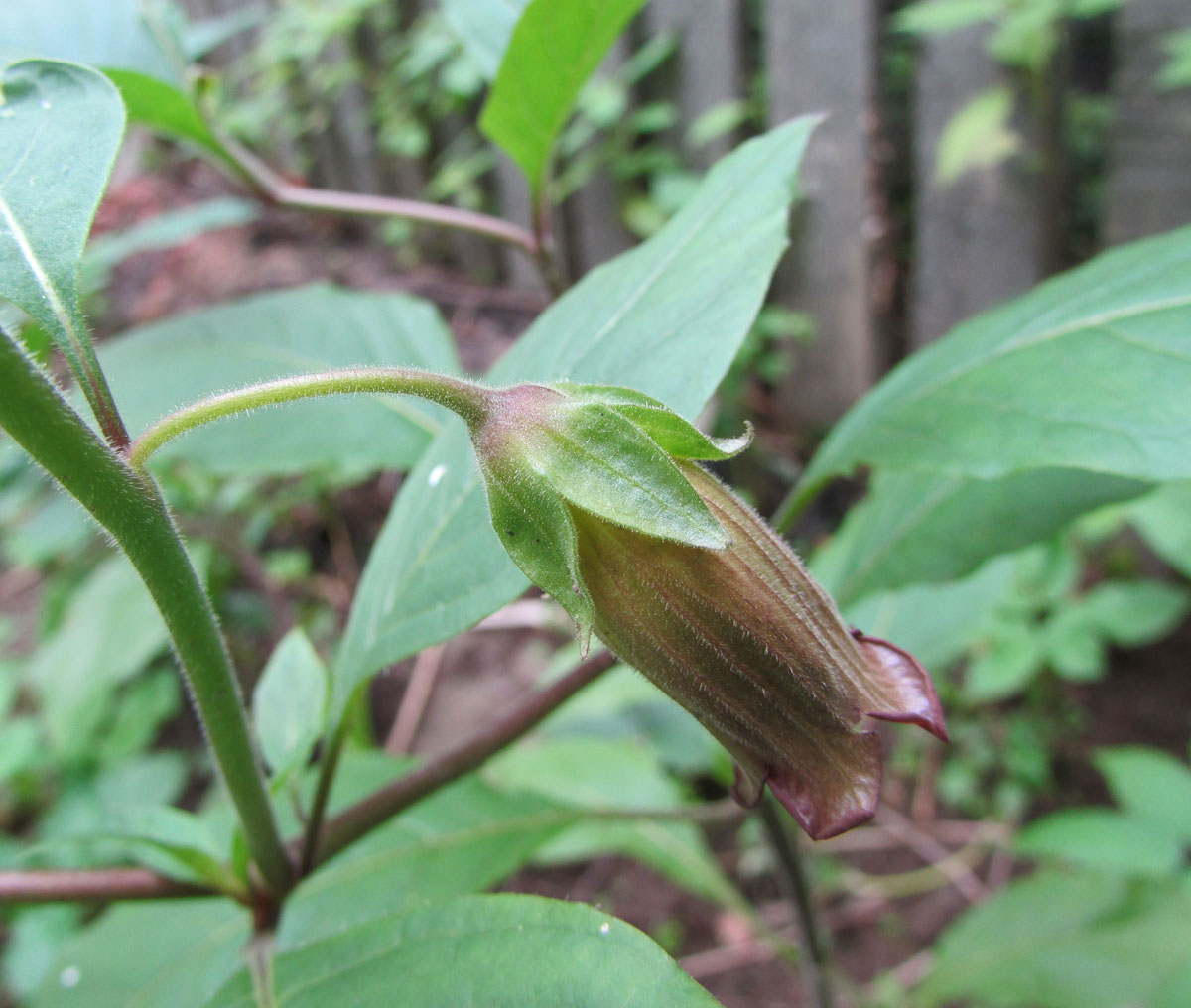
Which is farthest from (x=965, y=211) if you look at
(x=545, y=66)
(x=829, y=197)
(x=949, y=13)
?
(x=545, y=66)

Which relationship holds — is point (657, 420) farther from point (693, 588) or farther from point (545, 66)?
point (545, 66)

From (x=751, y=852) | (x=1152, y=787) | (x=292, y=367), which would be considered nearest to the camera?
(x=292, y=367)

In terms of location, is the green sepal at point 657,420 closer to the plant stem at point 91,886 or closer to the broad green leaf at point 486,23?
the plant stem at point 91,886

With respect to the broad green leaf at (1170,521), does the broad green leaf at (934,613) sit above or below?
above

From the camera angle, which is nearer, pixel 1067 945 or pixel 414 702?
pixel 1067 945

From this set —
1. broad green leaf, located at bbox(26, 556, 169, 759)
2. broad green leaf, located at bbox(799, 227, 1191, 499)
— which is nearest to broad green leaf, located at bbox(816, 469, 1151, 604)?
broad green leaf, located at bbox(799, 227, 1191, 499)

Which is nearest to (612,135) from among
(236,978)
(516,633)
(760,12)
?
(760,12)

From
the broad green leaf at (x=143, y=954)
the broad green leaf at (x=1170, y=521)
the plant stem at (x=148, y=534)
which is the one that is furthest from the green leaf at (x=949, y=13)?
the broad green leaf at (x=143, y=954)
